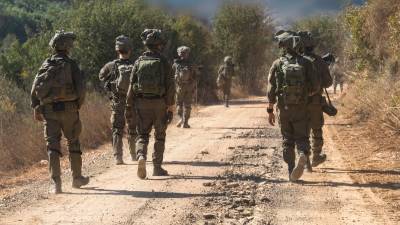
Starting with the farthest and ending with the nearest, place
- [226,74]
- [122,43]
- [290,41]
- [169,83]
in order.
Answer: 1. [226,74]
2. [122,43]
3. [169,83]
4. [290,41]

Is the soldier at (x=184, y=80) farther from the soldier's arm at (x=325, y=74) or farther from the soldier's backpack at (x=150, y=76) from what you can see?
the soldier's backpack at (x=150, y=76)

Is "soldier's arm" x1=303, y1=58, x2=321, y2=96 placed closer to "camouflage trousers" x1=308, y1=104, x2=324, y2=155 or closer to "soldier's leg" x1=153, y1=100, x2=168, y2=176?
"camouflage trousers" x1=308, y1=104, x2=324, y2=155

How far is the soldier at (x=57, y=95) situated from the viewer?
28.3ft

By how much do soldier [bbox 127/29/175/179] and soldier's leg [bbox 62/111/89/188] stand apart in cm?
91

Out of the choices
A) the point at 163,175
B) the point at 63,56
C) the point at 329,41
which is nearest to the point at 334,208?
the point at 163,175

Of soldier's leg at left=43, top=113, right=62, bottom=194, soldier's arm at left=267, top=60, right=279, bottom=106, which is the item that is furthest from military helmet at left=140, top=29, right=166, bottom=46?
soldier's leg at left=43, top=113, right=62, bottom=194

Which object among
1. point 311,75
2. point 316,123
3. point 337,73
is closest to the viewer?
point 311,75

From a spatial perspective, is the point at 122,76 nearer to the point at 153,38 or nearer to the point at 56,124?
the point at 153,38

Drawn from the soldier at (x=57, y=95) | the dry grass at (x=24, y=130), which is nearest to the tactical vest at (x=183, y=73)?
the dry grass at (x=24, y=130)

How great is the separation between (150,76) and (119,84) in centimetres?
165

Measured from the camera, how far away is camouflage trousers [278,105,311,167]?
31.1ft

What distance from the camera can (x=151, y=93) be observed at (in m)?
9.71

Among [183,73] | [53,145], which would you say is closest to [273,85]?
[53,145]

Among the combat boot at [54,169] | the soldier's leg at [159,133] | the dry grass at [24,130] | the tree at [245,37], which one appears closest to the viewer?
the combat boot at [54,169]
